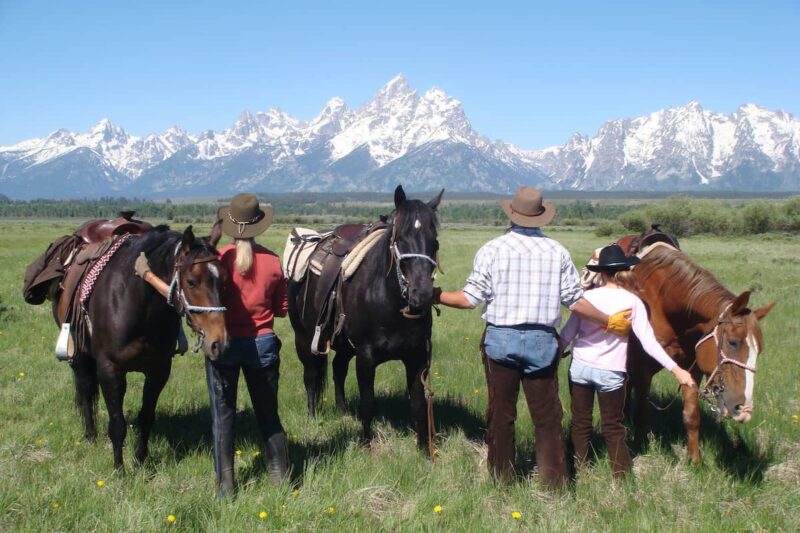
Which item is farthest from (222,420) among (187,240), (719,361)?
(719,361)

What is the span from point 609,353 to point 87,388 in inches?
208

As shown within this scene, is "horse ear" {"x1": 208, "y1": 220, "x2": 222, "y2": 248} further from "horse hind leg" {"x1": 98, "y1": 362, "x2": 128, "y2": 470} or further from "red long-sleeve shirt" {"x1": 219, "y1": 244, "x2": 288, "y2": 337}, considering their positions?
"horse hind leg" {"x1": 98, "y1": 362, "x2": 128, "y2": 470}

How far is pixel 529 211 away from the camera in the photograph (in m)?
4.82

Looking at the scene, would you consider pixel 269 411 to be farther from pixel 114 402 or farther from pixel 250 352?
pixel 114 402

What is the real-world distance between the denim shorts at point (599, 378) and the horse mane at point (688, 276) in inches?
44.1

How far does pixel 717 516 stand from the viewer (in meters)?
4.42

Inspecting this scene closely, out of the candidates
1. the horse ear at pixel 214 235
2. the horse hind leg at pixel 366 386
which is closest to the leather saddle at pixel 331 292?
the horse hind leg at pixel 366 386

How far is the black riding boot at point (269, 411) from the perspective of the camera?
4.90m

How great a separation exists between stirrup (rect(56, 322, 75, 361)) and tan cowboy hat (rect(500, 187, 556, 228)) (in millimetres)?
4292

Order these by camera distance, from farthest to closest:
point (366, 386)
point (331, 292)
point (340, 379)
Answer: point (340, 379) < point (331, 292) < point (366, 386)

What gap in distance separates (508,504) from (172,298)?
3.03 m

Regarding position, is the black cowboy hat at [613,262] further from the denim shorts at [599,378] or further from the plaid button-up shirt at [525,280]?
the denim shorts at [599,378]

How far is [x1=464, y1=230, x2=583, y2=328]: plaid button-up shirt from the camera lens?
4660 millimetres

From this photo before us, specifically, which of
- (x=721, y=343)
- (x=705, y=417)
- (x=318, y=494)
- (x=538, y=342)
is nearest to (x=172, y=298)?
(x=318, y=494)
